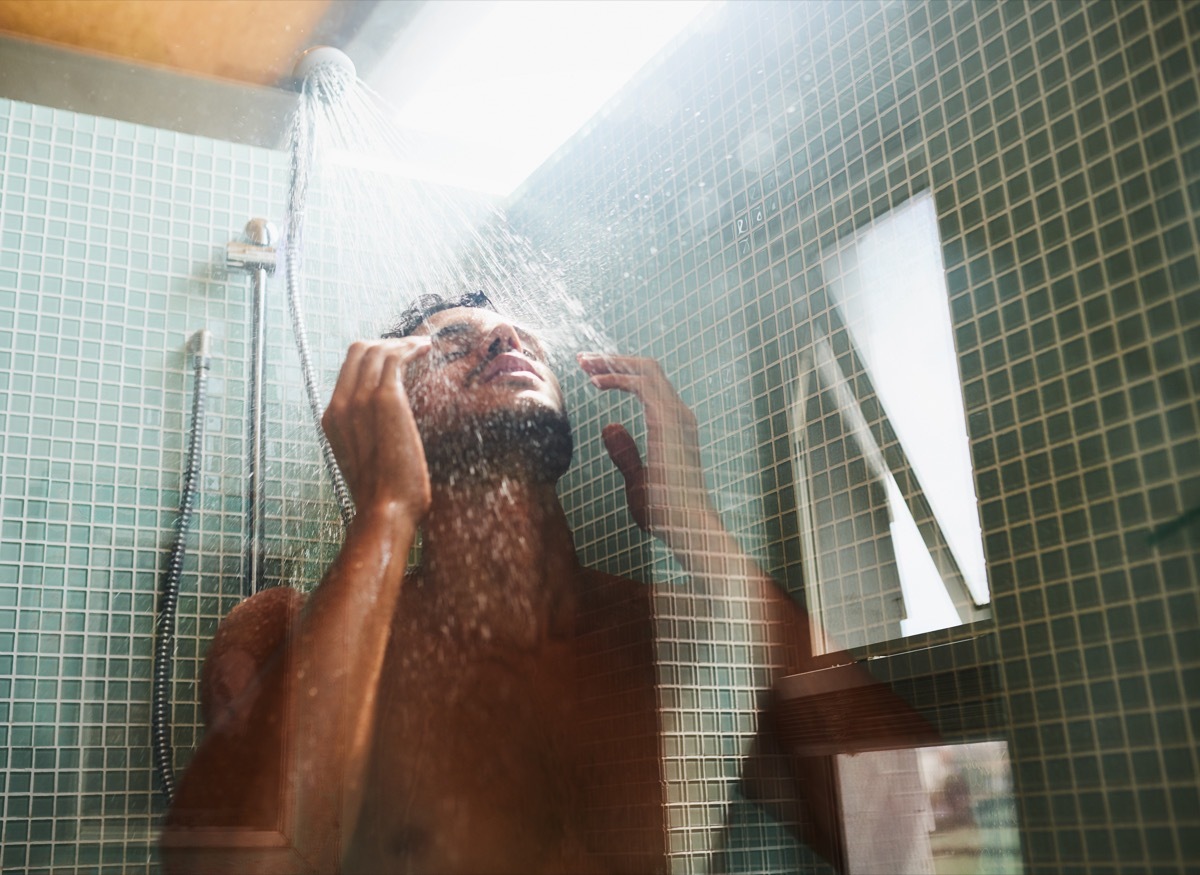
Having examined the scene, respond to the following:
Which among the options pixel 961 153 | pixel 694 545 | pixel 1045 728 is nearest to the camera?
pixel 1045 728

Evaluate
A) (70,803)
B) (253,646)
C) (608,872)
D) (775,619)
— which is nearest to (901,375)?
(775,619)

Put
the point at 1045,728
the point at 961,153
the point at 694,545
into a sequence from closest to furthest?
the point at 1045,728, the point at 961,153, the point at 694,545

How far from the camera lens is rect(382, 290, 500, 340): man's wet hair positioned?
40.9 inches

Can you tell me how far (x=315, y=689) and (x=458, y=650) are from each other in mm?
128

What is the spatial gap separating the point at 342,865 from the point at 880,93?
0.77 m

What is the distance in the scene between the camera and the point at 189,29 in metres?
0.96

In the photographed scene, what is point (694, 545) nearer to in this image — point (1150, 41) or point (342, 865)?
point (342, 865)

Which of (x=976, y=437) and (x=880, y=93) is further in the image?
(x=880, y=93)

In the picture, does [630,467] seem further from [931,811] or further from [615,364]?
[931,811]

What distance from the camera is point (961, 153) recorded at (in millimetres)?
833

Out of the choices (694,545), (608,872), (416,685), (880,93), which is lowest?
(608,872)

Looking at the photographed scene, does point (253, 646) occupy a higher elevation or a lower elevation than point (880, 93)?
lower

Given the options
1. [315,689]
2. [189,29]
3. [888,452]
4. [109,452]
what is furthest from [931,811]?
[189,29]

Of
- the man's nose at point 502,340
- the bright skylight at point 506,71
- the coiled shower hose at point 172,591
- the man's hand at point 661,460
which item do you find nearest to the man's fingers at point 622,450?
the man's hand at point 661,460
